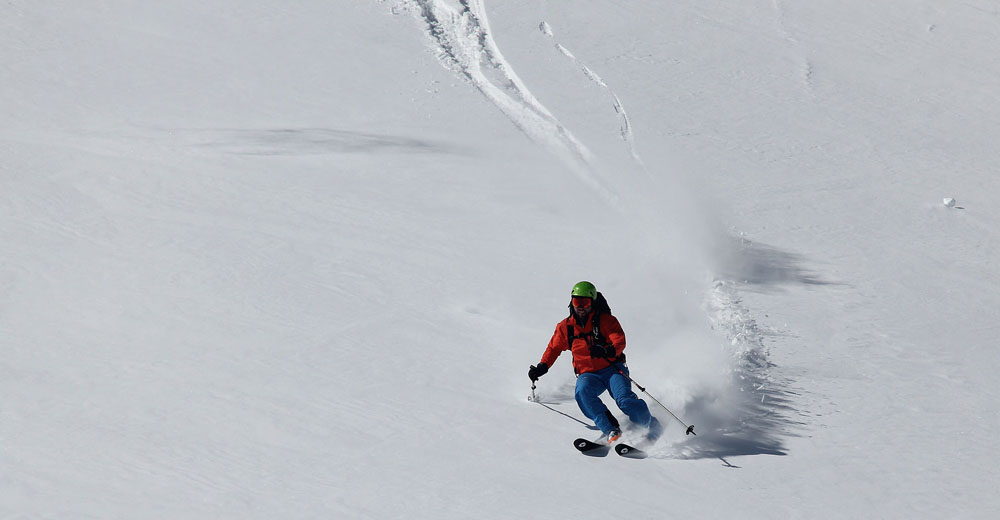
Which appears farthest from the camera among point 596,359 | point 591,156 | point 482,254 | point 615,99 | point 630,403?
point 615,99

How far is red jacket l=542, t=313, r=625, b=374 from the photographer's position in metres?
6.95

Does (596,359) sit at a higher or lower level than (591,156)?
lower

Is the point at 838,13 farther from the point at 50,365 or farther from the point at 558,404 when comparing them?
the point at 50,365

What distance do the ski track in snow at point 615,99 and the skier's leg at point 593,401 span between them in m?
6.50

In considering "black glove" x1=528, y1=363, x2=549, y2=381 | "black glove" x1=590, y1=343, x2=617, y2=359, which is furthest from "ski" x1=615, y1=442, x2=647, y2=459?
"black glove" x1=528, y1=363, x2=549, y2=381

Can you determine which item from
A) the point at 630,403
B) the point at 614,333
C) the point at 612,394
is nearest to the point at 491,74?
the point at 614,333

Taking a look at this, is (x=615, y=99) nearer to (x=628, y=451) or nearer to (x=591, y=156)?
(x=591, y=156)

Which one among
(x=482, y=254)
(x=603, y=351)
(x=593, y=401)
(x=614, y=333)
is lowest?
(x=593, y=401)

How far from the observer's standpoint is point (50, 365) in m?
6.65

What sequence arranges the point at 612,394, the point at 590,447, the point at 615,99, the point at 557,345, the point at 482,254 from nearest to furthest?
the point at 590,447, the point at 612,394, the point at 557,345, the point at 482,254, the point at 615,99

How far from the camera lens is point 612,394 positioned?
6.90 meters

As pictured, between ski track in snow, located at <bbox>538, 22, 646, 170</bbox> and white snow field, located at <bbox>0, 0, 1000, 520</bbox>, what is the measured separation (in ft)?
0.21

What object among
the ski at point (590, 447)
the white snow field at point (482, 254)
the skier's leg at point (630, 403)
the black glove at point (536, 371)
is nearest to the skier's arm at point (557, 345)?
the black glove at point (536, 371)

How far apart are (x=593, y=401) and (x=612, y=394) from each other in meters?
0.17
